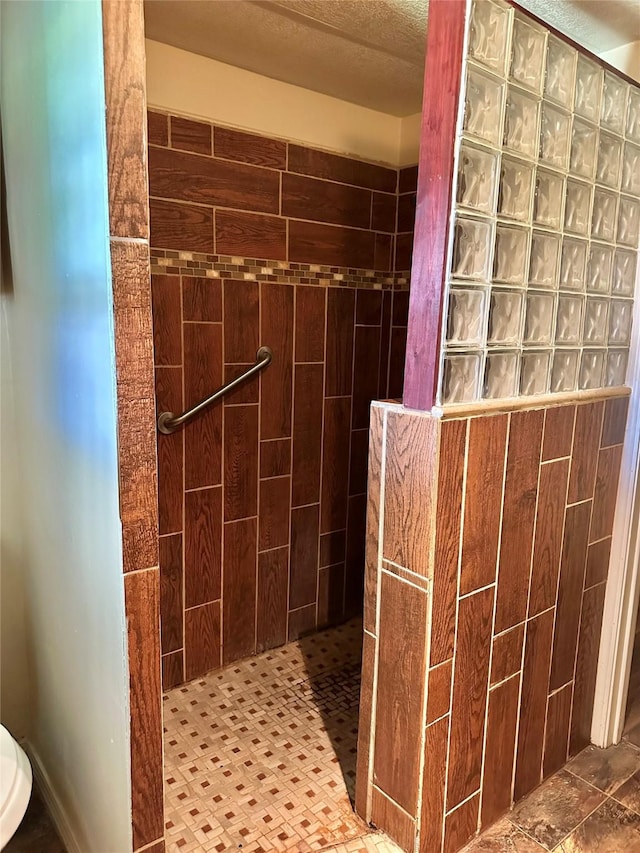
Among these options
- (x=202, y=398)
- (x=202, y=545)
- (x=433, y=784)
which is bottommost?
(x=433, y=784)

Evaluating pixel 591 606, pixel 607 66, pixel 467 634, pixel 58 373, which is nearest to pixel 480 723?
pixel 467 634

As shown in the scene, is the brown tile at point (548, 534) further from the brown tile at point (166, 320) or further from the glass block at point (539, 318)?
the brown tile at point (166, 320)

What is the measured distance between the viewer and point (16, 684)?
5.05 feet

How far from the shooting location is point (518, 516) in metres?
1.33

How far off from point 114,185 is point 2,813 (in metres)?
1.06

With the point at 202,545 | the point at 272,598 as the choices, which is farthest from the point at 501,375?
the point at 272,598

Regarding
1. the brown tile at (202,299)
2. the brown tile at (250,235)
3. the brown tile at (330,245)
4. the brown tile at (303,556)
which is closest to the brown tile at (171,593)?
the brown tile at (303,556)

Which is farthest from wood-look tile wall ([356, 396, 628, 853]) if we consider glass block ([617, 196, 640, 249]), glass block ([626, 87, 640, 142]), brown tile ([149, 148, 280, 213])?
brown tile ([149, 148, 280, 213])

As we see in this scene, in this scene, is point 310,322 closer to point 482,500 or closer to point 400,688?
point 482,500

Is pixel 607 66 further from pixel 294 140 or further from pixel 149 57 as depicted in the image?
pixel 149 57

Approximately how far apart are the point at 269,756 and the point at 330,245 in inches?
64.9

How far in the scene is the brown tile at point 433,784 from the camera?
4.06ft

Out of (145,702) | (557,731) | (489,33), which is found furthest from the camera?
(557,731)

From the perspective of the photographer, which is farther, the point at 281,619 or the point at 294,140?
the point at 281,619
